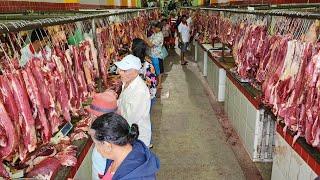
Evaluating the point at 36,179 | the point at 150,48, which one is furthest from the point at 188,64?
the point at 36,179

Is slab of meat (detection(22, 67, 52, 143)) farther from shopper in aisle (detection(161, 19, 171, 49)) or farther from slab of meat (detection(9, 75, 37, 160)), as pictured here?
shopper in aisle (detection(161, 19, 171, 49))

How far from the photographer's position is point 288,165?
352 centimetres

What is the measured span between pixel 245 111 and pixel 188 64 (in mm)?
8328

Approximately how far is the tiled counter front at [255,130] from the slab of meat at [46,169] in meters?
2.85

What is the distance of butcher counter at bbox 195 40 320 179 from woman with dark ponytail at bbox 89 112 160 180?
1.51m

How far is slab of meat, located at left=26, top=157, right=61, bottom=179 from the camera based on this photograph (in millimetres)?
2580

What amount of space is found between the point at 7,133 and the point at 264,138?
3.56 meters

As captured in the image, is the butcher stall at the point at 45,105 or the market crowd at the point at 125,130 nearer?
the market crowd at the point at 125,130

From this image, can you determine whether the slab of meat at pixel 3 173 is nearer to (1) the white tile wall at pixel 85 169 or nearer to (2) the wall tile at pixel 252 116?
(1) the white tile wall at pixel 85 169

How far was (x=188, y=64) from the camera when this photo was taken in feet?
44.3

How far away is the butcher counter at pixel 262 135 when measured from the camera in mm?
3107

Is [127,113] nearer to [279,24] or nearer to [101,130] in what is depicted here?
[101,130]

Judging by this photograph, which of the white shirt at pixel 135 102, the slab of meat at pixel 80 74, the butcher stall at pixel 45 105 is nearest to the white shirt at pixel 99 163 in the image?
the butcher stall at pixel 45 105

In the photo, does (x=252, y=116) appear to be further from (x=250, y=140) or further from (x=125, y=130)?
(x=125, y=130)
